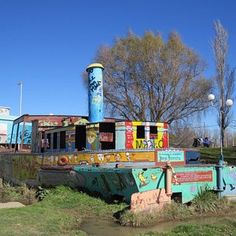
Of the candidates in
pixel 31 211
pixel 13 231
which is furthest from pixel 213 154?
pixel 13 231

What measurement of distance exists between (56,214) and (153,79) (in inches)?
985

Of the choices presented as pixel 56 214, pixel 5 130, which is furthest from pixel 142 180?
pixel 5 130

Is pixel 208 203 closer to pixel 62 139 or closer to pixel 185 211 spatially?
pixel 185 211

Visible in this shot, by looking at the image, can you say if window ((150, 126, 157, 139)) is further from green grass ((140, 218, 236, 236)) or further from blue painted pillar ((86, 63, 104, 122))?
green grass ((140, 218, 236, 236))

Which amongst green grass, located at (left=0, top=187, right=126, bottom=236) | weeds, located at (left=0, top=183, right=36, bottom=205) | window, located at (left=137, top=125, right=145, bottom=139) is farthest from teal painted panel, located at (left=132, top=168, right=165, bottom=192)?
weeds, located at (left=0, top=183, right=36, bottom=205)

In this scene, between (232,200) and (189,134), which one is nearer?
(232,200)

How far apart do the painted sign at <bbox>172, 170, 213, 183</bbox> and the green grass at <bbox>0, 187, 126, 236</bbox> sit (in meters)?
→ 1.69


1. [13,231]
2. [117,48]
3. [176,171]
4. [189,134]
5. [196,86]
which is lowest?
[13,231]

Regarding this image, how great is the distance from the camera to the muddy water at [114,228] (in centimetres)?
938

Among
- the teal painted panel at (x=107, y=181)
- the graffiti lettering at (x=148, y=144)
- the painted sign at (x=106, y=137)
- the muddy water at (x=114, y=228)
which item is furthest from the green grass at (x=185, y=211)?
the painted sign at (x=106, y=137)

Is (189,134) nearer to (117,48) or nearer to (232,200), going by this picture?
(117,48)

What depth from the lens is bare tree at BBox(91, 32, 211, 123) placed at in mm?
34938

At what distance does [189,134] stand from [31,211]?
34.2m

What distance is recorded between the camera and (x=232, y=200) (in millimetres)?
12898
